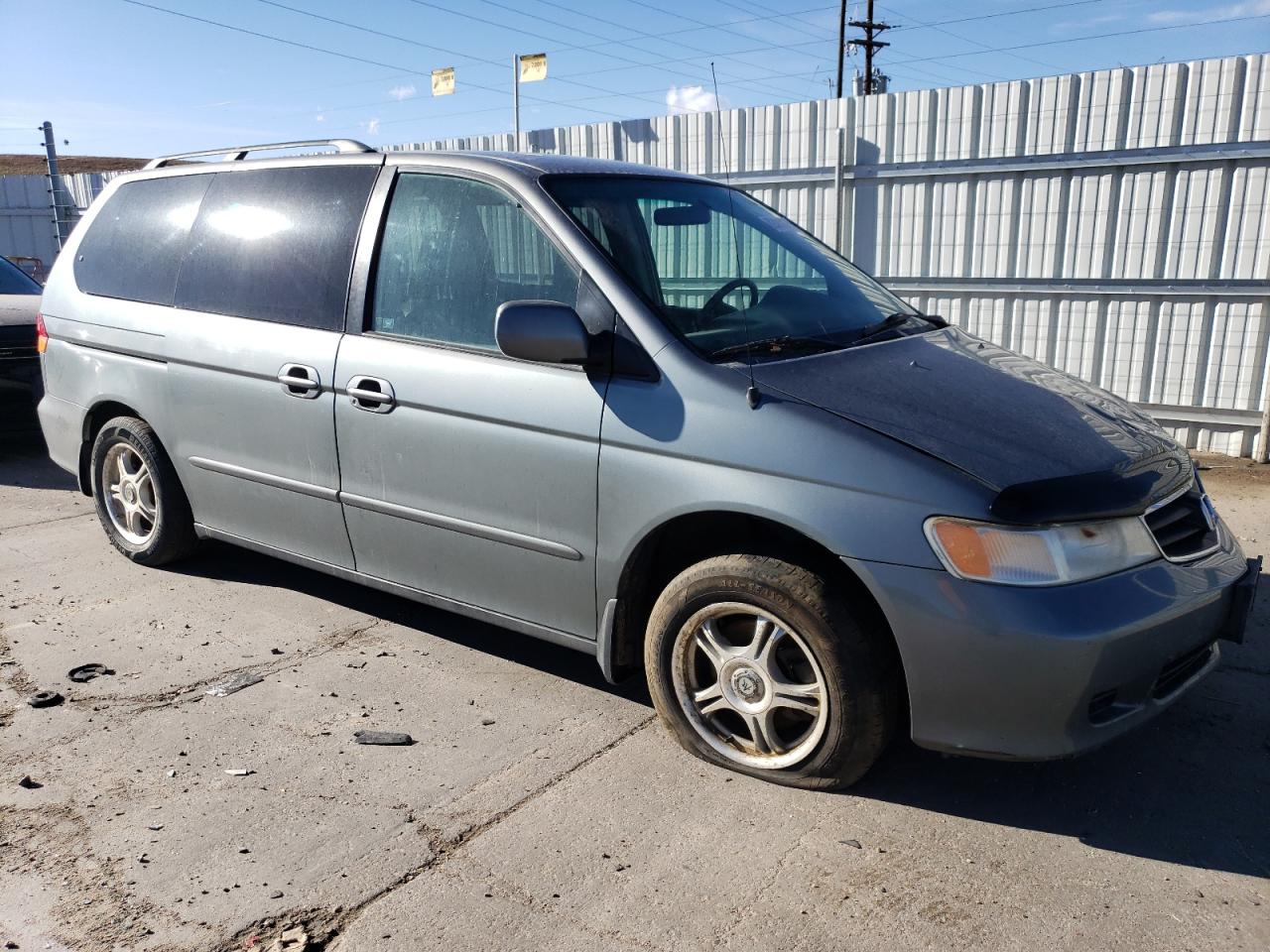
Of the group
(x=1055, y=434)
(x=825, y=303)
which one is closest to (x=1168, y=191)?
(x=825, y=303)

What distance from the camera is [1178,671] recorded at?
2.95 metres

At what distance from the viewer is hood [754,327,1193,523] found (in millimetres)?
2725

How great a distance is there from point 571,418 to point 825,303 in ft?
3.80

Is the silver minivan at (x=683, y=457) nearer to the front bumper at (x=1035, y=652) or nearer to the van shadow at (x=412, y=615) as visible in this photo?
the front bumper at (x=1035, y=652)

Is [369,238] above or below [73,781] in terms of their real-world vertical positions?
above

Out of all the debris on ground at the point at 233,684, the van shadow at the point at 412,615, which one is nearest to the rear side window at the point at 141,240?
the van shadow at the point at 412,615

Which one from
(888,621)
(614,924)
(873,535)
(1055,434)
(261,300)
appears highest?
(261,300)

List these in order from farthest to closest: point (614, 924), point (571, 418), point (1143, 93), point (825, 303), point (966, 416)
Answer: point (1143, 93) < point (825, 303) < point (571, 418) < point (966, 416) < point (614, 924)

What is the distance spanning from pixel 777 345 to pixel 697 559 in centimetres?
75

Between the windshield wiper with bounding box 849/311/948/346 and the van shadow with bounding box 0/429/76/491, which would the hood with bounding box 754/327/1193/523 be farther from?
the van shadow with bounding box 0/429/76/491

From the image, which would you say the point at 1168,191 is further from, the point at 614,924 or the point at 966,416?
the point at 614,924

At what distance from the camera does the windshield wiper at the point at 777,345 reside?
10.5 feet

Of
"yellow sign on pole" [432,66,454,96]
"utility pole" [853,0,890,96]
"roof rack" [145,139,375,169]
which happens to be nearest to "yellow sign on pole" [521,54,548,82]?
"yellow sign on pole" [432,66,454,96]

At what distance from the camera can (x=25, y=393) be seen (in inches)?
297
